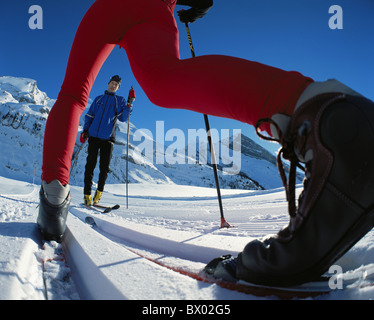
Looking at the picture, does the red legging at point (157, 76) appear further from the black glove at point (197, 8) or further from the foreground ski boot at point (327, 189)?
the black glove at point (197, 8)

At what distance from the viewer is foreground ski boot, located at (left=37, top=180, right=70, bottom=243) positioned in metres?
0.88

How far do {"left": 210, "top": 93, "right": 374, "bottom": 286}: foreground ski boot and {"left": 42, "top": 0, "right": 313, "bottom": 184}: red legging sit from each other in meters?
0.07

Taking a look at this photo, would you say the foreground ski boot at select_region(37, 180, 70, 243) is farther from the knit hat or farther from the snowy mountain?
the snowy mountain

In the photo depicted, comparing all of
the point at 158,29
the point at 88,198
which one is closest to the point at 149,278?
the point at 158,29

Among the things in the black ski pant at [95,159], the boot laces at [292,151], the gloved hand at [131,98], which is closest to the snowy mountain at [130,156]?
the black ski pant at [95,159]

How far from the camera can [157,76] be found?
628mm

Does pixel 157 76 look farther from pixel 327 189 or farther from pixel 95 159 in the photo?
pixel 95 159

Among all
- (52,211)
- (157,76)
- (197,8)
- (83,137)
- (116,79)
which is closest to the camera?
(157,76)

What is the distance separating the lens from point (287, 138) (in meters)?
0.47

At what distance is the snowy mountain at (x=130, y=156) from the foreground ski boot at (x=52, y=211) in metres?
3.90

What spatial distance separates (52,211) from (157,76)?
0.67 meters

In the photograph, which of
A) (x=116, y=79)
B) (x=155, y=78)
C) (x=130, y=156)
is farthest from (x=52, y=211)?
(x=130, y=156)

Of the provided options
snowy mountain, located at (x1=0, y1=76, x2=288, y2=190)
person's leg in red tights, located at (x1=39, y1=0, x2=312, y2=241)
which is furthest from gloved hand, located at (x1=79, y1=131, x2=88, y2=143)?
person's leg in red tights, located at (x1=39, y1=0, x2=312, y2=241)
